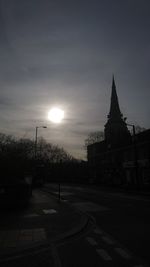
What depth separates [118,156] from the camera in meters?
73.6

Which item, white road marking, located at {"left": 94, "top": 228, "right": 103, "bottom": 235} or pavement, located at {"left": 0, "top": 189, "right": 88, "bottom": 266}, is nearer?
pavement, located at {"left": 0, "top": 189, "right": 88, "bottom": 266}

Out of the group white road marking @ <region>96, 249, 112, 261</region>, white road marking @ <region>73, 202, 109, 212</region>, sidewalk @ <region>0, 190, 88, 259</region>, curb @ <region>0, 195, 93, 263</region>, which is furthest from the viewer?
white road marking @ <region>73, 202, 109, 212</region>

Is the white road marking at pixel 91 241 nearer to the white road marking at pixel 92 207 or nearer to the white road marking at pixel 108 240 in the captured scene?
the white road marking at pixel 108 240

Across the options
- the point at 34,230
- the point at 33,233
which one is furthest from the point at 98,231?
the point at 33,233

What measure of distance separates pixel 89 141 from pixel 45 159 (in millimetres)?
16285

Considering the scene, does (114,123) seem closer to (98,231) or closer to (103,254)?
(98,231)

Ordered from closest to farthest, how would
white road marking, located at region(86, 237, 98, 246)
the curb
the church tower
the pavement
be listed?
the curb, the pavement, white road marking, located at region(86, 237, 98, 246), the church tower

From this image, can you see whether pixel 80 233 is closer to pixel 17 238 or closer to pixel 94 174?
pixel 17 238

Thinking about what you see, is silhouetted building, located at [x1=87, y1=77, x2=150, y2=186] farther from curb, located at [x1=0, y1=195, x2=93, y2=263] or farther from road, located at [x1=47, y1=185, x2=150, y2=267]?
curb, located at [x1=0, y1=195, x2=93, y2=263]

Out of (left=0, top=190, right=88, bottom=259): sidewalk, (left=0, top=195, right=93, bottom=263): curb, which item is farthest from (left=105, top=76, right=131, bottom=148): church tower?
(left=0, top=195, right=93, bottom=263): curb

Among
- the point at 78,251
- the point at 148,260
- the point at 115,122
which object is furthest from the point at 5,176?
the point at 115,122

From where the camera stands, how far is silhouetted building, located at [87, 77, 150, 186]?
2315 inches

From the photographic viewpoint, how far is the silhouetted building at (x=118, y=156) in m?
58.8

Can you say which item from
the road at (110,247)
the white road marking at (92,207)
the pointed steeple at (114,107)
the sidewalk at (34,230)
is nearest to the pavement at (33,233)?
the sidewalk at (34,230)
